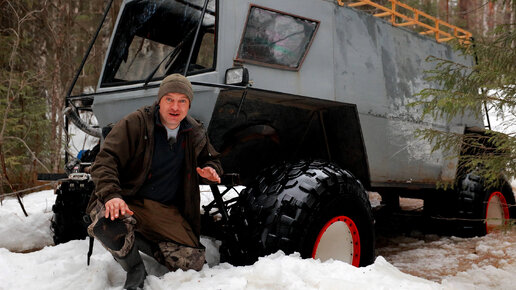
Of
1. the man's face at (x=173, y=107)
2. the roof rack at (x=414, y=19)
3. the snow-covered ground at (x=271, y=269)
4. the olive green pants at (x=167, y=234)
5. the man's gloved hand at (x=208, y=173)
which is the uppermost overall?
the roof rack at (x=414, y=19)

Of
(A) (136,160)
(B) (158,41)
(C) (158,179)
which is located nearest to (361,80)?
(B) (158,41)

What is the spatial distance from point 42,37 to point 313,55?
9.15m

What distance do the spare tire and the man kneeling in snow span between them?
1.22ft

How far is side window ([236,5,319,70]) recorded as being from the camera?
348 centimetres

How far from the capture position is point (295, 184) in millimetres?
3264

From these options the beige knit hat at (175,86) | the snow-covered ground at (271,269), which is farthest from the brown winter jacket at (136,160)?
the snow-covered ground at (271,269)

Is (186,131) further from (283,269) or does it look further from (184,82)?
(283,269)

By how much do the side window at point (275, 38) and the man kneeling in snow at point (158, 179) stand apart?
0.75m

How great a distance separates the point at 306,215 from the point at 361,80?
1.64 metres

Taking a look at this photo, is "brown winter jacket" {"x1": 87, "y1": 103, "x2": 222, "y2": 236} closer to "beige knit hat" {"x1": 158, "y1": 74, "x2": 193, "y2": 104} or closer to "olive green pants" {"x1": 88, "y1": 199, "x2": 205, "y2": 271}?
Result: "olive green pants" {"x1": 88, "y1": 199, "x2": 205, "y2": 271}

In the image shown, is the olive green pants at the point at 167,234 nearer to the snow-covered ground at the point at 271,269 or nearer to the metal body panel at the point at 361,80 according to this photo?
the snow-covered ground at the point at 271,269

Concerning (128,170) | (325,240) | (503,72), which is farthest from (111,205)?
(503,72)

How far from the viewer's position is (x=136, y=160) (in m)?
2.91

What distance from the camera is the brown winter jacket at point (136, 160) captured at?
105 inches
